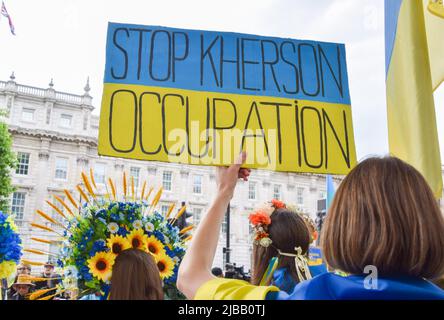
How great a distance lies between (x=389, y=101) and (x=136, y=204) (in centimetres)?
142

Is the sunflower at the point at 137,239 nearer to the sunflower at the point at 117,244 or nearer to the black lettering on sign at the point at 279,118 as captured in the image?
the sunflower at the point at 117,244

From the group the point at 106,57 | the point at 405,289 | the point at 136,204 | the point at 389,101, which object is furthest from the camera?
the point at 136,204

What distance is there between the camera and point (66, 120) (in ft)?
102

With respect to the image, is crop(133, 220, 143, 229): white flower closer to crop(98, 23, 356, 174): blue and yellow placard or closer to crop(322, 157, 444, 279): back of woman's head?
crop(98, 23, 356, 174): blue and yellow placard

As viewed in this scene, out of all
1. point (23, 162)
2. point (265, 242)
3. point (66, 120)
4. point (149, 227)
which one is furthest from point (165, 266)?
point (66, 120)

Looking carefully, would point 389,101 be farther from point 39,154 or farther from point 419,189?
point 39,154

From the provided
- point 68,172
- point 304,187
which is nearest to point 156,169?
point 68,172

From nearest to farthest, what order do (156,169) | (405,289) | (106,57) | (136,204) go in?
1. (405,289)
2. (106,57)
3. (136,204)
4. (156,169)

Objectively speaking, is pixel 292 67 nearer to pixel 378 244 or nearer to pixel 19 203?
pixel 378 244

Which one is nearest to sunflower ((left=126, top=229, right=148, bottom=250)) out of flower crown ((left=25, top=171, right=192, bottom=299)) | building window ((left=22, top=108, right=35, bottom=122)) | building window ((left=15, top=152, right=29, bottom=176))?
flower crown ((left=25, top=171, right=192, bottom=299))

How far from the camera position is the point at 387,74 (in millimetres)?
2229

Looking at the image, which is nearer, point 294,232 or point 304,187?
point 294,232

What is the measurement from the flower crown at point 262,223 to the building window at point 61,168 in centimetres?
2886
